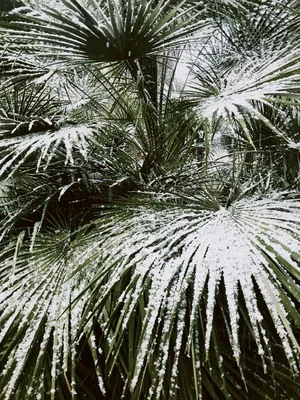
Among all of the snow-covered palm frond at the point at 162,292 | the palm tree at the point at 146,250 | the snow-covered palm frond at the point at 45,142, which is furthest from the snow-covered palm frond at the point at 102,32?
the snow-covered palm frond at the point at 162,292

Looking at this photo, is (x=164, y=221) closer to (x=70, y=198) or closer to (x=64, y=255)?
(x=64, y=255)

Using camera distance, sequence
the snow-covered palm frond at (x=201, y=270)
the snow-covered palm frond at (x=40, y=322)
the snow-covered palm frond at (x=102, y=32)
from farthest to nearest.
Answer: the snow-covered palm frond at (x=102, y=32) < the snow-covered palm frond at (x=40, y=322) < the snow-covered palm frond at (x=201, y=270)

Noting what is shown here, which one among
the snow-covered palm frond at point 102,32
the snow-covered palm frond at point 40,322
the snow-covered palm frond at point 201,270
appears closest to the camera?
the snow-covered palm frond at point 201,270

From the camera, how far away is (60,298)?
71cm

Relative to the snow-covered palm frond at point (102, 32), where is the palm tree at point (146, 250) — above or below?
below

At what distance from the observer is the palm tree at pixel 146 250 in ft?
1.97

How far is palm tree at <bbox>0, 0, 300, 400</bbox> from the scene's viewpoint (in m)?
0.60

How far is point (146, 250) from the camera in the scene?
674mm

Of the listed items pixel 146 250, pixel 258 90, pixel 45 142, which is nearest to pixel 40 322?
pixel 146 250

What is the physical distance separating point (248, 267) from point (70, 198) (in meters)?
0.57

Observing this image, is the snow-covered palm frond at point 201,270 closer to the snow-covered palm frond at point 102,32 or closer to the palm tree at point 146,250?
the palm tree at point 146,250

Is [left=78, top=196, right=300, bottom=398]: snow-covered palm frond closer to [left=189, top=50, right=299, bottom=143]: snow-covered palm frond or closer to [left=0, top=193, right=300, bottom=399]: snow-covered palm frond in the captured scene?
[left=0, top=193, right=300, bottom=399]: snow-covered palm frond

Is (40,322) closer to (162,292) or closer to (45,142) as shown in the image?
(162,292)

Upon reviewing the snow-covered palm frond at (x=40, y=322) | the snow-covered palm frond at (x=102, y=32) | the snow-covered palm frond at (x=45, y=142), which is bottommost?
the snow-covered palm frond at (x=40, y=322)
